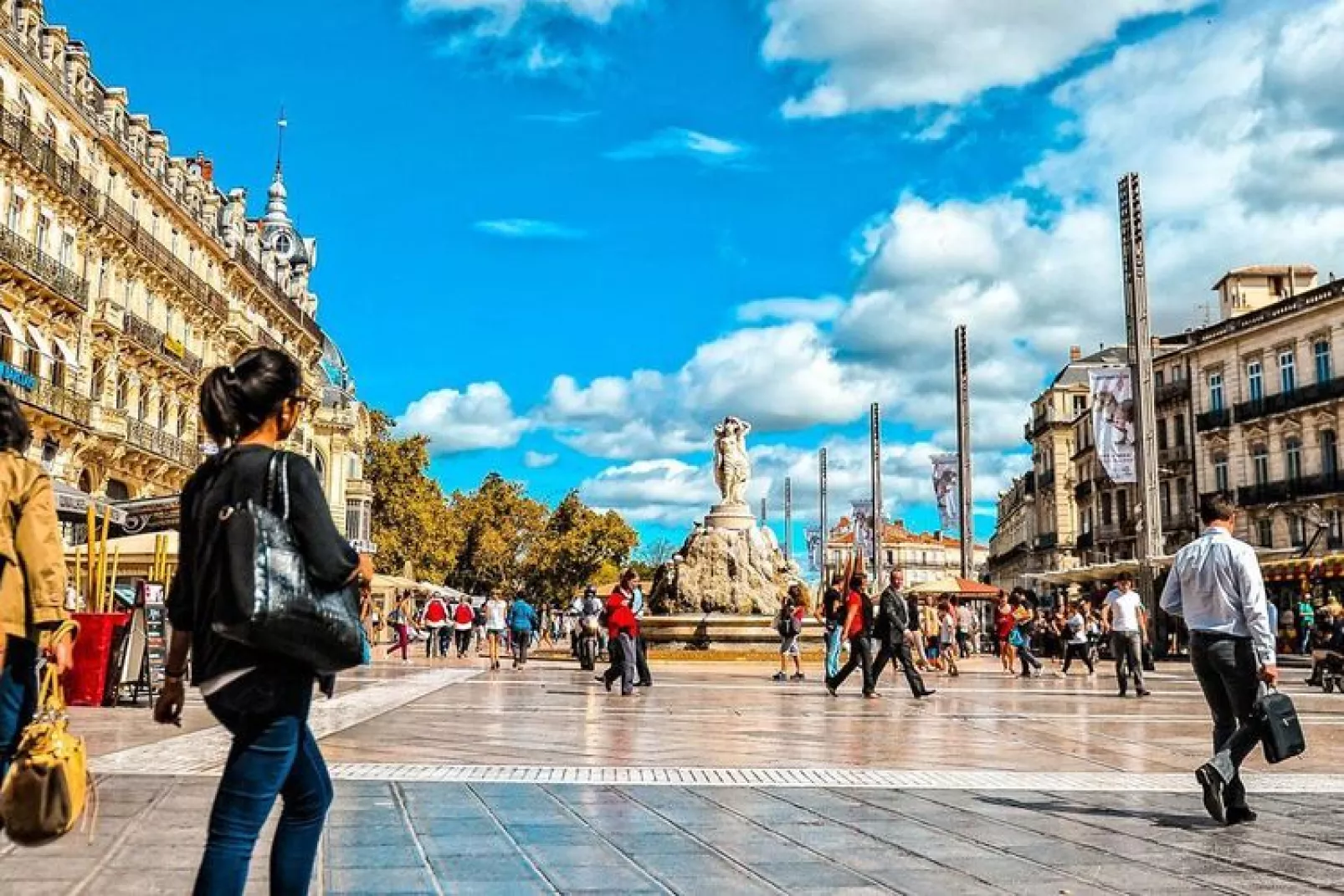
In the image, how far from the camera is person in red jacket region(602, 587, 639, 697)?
582 inches

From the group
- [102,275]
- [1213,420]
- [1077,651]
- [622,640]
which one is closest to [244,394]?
[622,640]

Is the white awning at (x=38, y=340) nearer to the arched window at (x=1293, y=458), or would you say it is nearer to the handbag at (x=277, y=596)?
the handbag at (x=277, y=596)

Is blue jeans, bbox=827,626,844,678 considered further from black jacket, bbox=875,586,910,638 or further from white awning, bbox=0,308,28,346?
white awning, bbox=0,308,28,346

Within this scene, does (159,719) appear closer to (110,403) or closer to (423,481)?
(110,403)

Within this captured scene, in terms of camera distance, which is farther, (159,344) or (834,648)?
(159,344)

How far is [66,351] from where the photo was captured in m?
32.7

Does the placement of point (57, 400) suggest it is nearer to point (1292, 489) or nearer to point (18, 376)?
point (18, 376)

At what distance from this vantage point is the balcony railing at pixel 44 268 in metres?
29.0

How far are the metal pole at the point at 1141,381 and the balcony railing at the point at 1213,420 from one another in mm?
25797

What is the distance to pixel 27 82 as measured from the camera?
3012 cm

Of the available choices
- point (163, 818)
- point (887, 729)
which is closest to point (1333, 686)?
point (887, 729)

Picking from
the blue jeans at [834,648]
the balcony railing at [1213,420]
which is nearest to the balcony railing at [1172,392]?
the balcony railing at [1213,420]

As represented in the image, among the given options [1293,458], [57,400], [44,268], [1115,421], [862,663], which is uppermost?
Result: [44,268]

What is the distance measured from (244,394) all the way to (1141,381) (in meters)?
25.8
